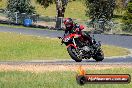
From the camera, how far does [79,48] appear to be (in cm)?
1017

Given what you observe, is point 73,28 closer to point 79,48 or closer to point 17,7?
point 79,48

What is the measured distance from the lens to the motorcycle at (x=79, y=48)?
9.59m

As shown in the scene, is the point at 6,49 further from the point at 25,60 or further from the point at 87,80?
the point at 87,80

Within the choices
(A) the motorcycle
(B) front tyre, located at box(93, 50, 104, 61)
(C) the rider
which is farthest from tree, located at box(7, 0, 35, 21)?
(C) the rider

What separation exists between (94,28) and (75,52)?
197ft

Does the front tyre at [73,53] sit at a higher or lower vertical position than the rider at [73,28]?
lower

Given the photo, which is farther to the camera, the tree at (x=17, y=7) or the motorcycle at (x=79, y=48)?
the tree at (x=17, y=7)

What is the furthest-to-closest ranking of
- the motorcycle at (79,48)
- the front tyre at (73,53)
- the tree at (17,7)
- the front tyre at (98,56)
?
the tree at (17,7), the front tyre at (98,56), the front tyre at (73,53), the motorcycle at (79,48)

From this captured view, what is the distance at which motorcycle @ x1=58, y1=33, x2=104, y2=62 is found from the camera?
31.5ft

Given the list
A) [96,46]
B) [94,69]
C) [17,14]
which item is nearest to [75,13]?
[17,14]

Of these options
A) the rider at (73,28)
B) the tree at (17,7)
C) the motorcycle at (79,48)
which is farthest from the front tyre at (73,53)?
the tree at (17,7)

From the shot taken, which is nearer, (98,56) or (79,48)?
(79,48)

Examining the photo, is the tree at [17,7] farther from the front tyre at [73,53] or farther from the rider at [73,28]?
the front tyre at [73,53]

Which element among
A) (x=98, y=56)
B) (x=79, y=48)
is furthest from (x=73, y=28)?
(x=98, y=56)
